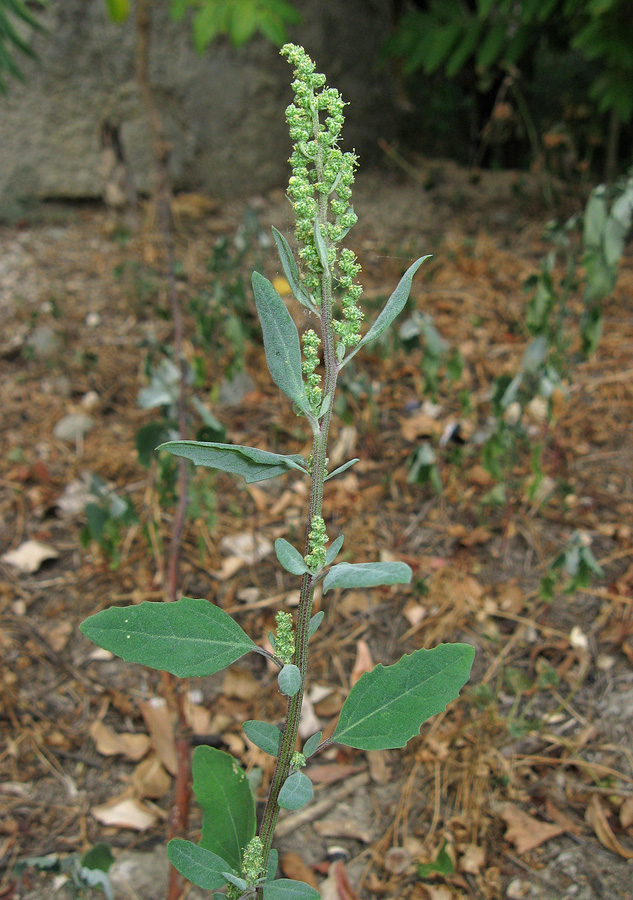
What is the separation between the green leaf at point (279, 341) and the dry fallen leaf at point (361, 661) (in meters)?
1.20

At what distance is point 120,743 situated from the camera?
1776 millimetres

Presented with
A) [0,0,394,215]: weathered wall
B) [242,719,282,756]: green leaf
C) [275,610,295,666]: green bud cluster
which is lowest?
[242,719,282,756]: green leaf

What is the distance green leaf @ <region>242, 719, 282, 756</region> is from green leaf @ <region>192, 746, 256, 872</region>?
16cm

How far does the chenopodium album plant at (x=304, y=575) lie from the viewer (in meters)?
0.84

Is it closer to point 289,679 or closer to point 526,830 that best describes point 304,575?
point 289,679

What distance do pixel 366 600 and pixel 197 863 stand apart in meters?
1.16

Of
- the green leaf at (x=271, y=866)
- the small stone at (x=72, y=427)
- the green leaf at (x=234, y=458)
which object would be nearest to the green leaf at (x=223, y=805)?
the green leaf at (x=271, y=866)

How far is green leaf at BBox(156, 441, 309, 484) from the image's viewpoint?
2.73ft

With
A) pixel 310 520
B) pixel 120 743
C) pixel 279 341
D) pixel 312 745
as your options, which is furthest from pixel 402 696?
pixel 120 743

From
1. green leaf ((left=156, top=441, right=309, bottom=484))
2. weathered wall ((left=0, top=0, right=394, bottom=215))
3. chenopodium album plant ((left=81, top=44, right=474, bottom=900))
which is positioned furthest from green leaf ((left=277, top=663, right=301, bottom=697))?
weathered wall ((left=0, top=0, right=394, bottom=215))

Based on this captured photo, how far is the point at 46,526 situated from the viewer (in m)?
2.37

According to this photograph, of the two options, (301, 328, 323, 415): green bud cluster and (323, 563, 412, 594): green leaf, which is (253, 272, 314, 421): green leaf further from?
(323, 563, 412, 594): green leaf

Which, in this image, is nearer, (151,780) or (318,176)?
(318,176)

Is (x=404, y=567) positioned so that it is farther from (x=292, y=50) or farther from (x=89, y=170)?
(x=89, y=170)
